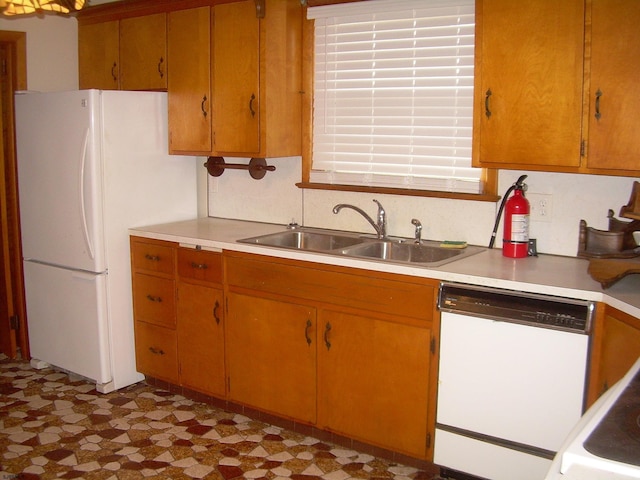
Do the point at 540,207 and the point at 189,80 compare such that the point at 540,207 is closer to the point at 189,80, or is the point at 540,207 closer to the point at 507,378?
the point at 507,378

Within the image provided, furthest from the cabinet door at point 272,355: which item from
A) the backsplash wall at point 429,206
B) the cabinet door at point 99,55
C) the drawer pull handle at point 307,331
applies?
the cabinet door at point 99,55

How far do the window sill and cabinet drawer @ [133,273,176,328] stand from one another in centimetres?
91

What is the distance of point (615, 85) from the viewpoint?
99.4 inches

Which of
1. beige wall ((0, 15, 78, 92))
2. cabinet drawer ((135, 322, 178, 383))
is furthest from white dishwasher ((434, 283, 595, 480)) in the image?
beige wall ((0, 15, 78, 92))

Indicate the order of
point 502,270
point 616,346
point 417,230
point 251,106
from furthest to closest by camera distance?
point 251,106 → point 417,230 → point 502,270 → point 616,346

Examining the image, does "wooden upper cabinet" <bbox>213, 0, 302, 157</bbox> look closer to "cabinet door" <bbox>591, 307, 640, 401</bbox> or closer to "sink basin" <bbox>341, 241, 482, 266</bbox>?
"sink basin" <bbox>341, 241, 482, 266</bbox>

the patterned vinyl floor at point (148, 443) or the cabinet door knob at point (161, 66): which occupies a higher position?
the cabinet door knob at point (161, 66)

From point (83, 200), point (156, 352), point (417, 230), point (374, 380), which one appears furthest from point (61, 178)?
point (374, 380)

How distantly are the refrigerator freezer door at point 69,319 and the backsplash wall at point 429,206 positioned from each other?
36.1 inches

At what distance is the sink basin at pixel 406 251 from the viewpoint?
3.17 metres

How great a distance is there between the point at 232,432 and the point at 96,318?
1.02 meters

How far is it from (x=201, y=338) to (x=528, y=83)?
79.2 inches

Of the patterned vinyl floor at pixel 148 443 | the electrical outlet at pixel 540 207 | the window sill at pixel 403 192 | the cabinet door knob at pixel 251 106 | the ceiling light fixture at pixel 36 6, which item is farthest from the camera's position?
the cabinet door knob at pixel 251 106

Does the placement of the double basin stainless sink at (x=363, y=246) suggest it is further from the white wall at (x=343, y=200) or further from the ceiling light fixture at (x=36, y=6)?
the ceiling light fixture at (x=36, y=6)
